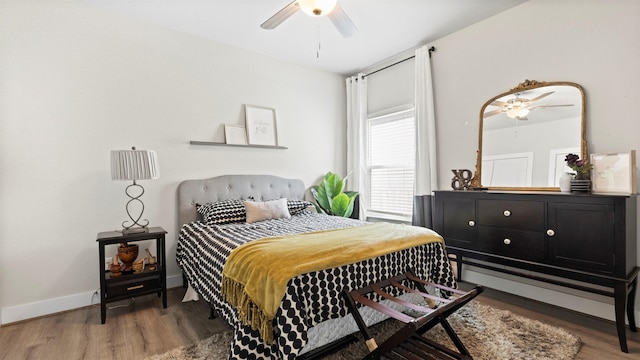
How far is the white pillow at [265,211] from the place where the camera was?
119 inches

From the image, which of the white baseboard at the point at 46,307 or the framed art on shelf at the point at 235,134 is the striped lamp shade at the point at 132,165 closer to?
the framed art on shelf at the point at 235,134

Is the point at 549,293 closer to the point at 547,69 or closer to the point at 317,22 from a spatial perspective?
the point at 547,69

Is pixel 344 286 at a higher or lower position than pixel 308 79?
lower

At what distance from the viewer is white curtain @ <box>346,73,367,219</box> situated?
14.4 feet

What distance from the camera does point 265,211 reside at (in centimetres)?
309

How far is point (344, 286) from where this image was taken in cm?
177

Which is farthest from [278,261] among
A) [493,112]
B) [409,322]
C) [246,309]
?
[493,112]

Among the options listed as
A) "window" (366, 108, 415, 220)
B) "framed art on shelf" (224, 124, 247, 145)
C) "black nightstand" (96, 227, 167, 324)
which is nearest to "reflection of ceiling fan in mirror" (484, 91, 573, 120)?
"window" (366, 108, 415, 220)

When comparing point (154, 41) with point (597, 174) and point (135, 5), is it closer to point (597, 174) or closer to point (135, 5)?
point (135, 5)

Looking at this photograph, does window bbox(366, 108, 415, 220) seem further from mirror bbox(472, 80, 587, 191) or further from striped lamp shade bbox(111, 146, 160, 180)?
striped lamp shade bbox(111, 146, 160, 180)

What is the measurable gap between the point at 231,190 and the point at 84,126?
4.82 feet

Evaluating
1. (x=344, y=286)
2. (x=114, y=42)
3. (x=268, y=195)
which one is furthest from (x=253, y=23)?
(x=344, y=286)

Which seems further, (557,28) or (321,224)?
(321,224)

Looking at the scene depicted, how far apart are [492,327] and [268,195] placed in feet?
8.59
